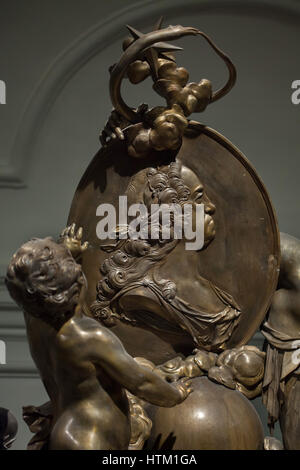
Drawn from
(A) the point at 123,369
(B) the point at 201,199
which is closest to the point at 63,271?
(A) the point at 123,369

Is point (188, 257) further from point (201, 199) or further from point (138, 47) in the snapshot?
point (138, 47)

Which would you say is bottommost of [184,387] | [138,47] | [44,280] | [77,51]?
[184,387]

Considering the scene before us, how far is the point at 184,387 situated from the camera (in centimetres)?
121

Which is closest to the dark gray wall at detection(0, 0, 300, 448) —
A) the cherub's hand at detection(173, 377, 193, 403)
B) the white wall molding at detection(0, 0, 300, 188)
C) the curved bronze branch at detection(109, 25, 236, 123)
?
the white wall molding at detection(0, 0, 300, 188)

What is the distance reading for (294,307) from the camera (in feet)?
4.67

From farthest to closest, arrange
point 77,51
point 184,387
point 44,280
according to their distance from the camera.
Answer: point 77,51 → point 184,387 → point 44,280

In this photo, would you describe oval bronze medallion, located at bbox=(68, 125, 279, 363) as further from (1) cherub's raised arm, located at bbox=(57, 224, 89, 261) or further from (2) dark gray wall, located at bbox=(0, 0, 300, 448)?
(2) dark gray wall, located at bbox=(0, 0, 300, 448)

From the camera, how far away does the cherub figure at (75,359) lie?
1.11 m

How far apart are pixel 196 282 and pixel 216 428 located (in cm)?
24

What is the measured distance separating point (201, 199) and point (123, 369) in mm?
378

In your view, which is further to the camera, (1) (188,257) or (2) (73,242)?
(1) (188,257)

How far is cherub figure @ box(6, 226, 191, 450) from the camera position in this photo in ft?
3.66

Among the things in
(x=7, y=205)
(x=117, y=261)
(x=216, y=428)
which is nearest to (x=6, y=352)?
(x=7, y=205)

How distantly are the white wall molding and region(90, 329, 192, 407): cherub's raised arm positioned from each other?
0.96 meters
